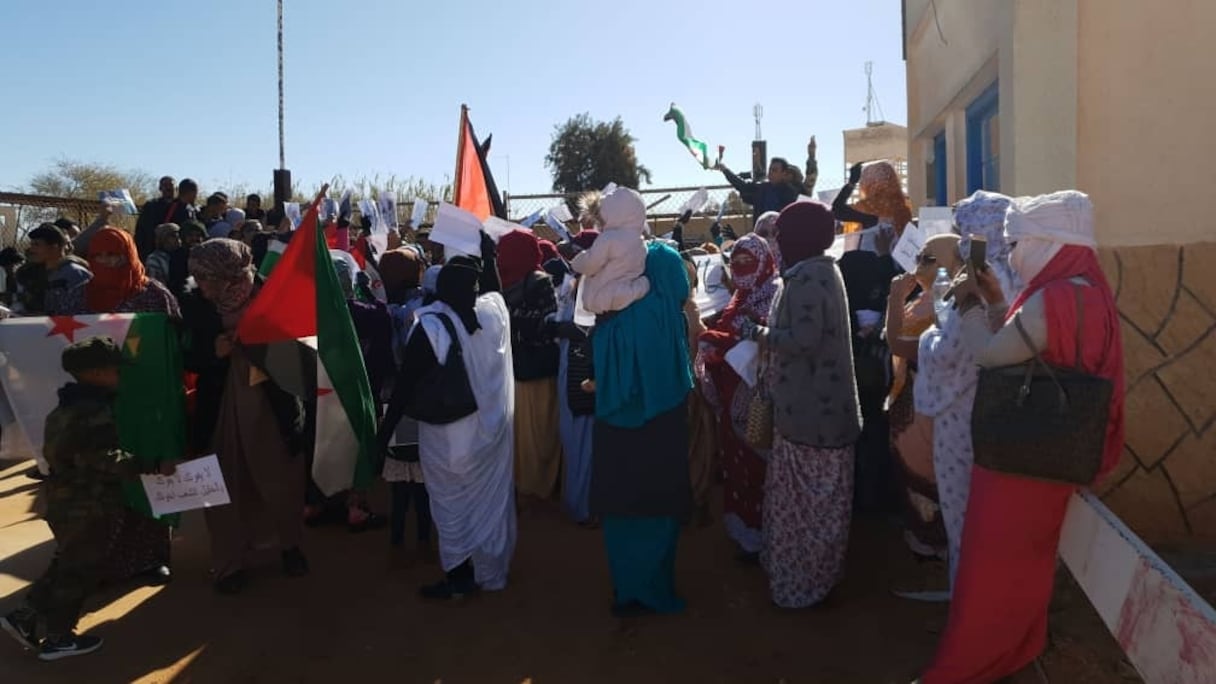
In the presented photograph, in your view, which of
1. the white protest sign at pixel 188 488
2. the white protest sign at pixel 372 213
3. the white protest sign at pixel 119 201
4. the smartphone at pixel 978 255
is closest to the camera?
the smartphone at pixel 978 255

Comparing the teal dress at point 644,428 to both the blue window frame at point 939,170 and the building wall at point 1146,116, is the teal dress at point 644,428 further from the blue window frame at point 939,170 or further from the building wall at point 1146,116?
the blue window frame at point 939,170

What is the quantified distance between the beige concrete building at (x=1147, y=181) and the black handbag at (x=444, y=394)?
126 inches

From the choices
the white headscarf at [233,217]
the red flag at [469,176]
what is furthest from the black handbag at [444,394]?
A: the white headscarf at [233,217]

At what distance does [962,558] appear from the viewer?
310cm

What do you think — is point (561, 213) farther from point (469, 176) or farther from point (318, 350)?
point (318, 350)

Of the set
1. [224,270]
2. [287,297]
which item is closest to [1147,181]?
[287,297]

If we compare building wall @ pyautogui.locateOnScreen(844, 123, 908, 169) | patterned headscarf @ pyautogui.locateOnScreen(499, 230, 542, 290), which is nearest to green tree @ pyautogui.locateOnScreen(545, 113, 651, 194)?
building wall @ pyautogui.locateOnScreen(844, 123, 908, 169)

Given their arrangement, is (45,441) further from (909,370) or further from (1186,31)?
(1186,31)

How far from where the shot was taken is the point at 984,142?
7.01 meters

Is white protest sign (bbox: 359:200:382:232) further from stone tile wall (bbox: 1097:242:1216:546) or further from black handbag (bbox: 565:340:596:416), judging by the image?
stone tile wall (bbox: 1097:242:1216:546)

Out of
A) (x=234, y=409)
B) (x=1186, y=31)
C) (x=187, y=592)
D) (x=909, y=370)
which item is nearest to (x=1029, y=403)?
(x=909, y=370)

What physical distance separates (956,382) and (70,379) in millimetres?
4218

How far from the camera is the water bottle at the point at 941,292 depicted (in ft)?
11.8

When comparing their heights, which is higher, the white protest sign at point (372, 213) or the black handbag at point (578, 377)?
the white protest sign at point (372, 213)
